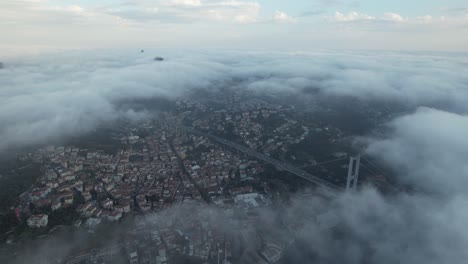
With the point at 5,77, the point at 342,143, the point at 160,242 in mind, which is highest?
the point at 5,77

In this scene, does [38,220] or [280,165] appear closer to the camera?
[38,220]

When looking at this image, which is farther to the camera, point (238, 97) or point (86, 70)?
point (86, 70)

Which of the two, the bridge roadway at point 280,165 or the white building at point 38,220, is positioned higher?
the bridge roadway at point 280,165

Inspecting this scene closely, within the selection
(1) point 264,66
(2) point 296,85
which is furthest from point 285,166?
(1) point 264,66

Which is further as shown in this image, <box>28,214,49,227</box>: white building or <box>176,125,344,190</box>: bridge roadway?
<box>176,125,344,190</box>: bridge roadway

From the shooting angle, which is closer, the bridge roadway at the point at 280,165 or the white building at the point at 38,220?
the white building at the point at 38,220

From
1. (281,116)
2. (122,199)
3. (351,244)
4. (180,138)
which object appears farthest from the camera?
(281,116)

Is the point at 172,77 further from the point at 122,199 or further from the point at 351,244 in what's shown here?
the point at 351,244

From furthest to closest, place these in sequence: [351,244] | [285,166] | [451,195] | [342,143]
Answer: [342,143] → [285,166] → [451,195] → [351,244]

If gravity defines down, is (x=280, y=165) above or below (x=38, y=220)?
above

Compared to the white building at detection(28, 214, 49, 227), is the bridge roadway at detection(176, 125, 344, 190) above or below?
above

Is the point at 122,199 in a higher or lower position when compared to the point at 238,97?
lower
